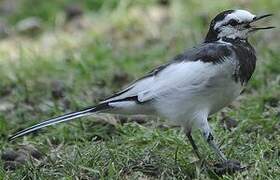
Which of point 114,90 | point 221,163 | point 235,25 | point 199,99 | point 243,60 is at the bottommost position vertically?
point 114,90

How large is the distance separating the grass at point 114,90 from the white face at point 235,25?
0.61m

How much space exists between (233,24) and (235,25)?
1 cm

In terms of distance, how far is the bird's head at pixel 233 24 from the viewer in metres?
4.84

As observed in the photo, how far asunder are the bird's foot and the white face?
81cm

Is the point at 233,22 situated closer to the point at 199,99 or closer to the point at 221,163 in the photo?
the point at 199,99

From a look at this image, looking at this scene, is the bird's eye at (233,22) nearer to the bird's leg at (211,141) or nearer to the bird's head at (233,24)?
the bird's head at (233,24)

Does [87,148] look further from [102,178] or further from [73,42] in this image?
[73,42]

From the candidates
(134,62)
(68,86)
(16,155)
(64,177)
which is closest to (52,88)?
(68,86)

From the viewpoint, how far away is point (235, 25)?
4871 mm

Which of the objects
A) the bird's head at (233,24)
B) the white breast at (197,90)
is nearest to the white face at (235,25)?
the bird's head at (233,24)

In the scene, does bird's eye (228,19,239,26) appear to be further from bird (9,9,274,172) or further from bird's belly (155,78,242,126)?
bird's belly (155,78,242,126)

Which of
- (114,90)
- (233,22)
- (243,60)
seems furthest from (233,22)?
(114,90)

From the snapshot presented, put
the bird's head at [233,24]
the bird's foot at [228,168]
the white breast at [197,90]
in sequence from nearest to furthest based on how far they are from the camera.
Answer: the bird's foot at [228,168] → the white breast at [197,90] → the bird's head at [233,24]

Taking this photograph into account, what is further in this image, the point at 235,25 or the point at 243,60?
the point at 235,25
